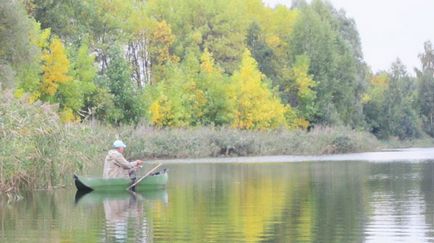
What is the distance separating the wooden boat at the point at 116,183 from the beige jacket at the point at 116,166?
38 cm

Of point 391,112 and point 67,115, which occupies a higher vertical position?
point 391,112

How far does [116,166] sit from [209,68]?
4718 centimetres

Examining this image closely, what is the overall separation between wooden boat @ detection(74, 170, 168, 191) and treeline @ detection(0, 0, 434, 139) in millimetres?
19248

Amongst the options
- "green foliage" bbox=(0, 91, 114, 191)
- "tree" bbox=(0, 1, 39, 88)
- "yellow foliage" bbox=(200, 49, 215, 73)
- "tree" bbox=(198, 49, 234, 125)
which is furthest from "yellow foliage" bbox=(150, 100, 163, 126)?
"green foliage" bbox=(0, 91, 114, 191)

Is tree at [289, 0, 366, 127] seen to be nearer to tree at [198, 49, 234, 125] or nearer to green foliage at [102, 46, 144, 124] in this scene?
tree at [198, 49, 234, 125]

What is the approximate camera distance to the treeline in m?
62.4

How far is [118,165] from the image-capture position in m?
29.0

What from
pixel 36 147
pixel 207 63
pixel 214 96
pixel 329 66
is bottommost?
pixel 36 147

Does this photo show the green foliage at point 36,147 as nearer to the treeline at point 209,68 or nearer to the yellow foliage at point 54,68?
the treeline at point 209,68

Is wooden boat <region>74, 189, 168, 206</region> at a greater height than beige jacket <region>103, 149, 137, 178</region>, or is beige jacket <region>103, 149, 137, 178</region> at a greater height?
beige jacket <region>103, 149, 137, 178</region>

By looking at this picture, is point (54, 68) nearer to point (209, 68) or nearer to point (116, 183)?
point (209, 68)

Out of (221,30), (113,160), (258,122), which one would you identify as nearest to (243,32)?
(221,30)

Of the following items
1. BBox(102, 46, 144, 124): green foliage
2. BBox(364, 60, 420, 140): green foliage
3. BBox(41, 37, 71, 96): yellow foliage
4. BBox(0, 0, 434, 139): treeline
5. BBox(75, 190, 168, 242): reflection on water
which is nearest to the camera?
BBox(75, 190, 168, 242): reflection on water

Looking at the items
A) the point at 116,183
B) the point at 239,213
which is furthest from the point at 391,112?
the point at 239,213
